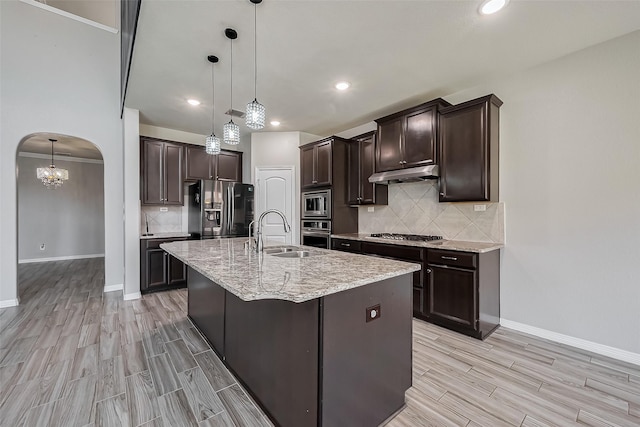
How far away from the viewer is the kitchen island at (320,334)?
1254mm

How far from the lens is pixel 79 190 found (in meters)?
6.89

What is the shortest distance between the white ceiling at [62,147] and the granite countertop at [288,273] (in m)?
5.36

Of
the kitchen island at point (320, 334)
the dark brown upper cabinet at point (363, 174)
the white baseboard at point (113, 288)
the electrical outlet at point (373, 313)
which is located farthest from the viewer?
the white baseboard at point (113, 288)

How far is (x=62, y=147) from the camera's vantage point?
19.2 feet

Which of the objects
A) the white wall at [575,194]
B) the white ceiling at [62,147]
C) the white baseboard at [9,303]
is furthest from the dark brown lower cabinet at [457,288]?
the white ceiling at [62,147]

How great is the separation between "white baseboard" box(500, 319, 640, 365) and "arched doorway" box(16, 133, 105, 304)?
6.73 m

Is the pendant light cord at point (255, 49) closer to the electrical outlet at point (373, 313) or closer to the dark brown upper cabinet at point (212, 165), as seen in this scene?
the dark brown upper cabinet at point (212, 165)

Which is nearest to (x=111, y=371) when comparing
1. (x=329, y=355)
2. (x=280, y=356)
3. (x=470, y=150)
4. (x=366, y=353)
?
(x=280, y=356)

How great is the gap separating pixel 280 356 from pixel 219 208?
3.41m

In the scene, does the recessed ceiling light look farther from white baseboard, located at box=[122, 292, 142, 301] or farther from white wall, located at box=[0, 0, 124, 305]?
white baseboard, located at box=[122, 292, 142, 301]

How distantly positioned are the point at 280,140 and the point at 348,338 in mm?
4100

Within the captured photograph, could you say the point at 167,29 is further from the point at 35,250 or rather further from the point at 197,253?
the point at 35,250

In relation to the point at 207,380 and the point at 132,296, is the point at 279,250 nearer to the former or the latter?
the point at 207,380

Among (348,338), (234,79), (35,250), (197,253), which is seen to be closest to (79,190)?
(35,250)
